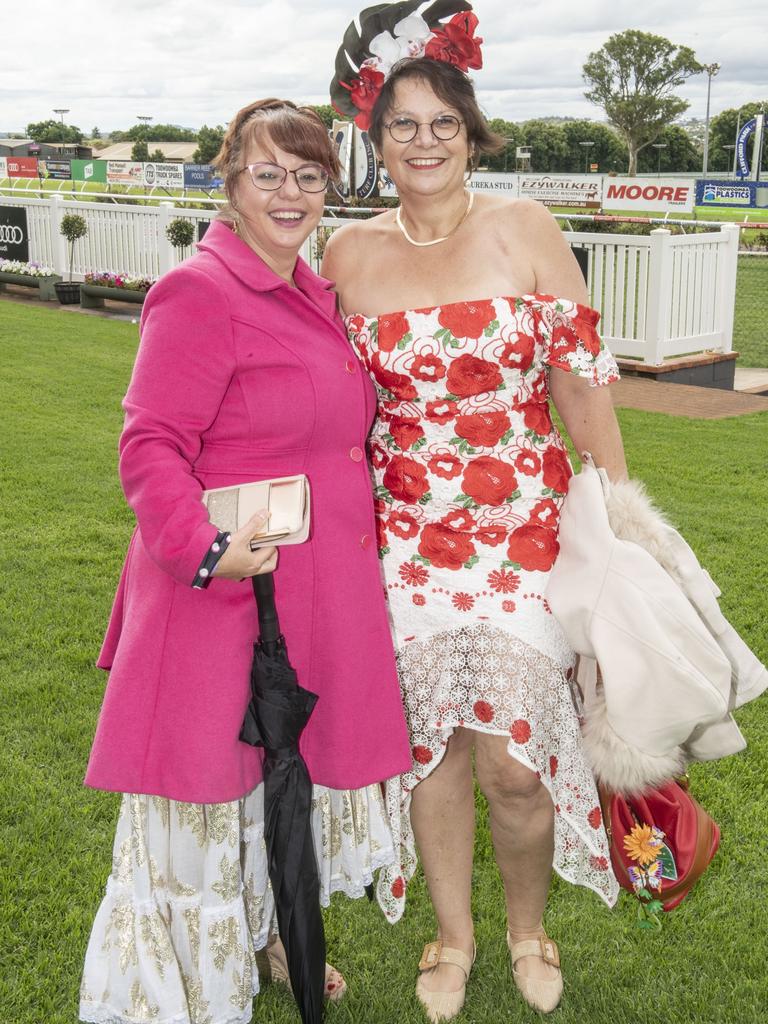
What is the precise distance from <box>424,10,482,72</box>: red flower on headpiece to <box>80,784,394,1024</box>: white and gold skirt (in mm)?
1692

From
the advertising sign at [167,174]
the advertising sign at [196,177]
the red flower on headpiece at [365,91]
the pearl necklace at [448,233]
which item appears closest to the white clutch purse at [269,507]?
the pearl necklace at [448,233]

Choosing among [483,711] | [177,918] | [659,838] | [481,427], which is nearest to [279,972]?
[177,918]

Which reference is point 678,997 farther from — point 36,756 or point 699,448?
point 699,448

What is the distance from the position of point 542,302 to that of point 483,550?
57 cm

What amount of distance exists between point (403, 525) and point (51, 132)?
133553 mm

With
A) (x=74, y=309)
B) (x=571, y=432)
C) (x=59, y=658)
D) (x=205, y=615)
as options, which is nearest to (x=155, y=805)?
(x=205, y=615)

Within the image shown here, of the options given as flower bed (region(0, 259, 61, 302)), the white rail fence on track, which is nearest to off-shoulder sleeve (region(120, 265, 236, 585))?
the white rail fence on track

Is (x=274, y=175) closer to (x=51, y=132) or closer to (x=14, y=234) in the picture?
(x=14, y=234)

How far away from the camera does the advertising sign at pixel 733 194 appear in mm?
26547

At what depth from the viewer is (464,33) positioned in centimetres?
245

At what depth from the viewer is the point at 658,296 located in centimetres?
1063

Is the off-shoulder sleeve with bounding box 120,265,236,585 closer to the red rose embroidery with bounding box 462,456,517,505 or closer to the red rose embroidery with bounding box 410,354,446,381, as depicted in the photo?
the red rose embroidery with bounding box 410,354,446,381

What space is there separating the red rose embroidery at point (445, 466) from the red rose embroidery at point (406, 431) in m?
0.06

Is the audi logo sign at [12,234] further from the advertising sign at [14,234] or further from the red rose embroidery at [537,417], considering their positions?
the red rose embroidery at [537,417]
